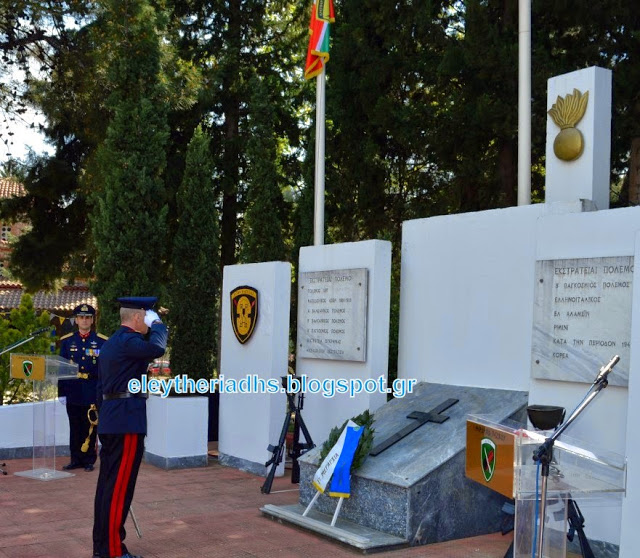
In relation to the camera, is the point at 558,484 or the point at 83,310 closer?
the point at 558,484

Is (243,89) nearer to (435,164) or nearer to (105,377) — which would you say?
(435,164)

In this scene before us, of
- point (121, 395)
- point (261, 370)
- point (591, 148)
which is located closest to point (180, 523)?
point (121, 395)

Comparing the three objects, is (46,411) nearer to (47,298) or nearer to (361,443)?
(361,443)

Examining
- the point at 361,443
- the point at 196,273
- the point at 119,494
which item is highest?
the point at 196,273

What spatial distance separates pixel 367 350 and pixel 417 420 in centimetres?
121

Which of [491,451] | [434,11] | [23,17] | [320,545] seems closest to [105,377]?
[320,545]

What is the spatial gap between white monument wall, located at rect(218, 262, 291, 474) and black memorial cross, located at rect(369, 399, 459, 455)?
2063 millimetres

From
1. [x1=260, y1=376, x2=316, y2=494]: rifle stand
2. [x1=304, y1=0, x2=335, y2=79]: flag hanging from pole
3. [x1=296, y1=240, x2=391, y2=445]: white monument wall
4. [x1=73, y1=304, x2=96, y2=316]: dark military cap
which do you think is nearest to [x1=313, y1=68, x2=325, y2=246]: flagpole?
[x1=304, y1=0, x2=335, y2=79]: flag hanging from pole

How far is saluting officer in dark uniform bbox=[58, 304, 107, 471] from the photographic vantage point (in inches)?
320

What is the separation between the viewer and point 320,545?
540cm

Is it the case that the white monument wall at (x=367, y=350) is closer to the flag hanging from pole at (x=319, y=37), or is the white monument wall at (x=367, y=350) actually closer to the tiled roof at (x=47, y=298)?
the flag hanging from pole at (x=319, y=37)

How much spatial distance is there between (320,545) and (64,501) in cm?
252

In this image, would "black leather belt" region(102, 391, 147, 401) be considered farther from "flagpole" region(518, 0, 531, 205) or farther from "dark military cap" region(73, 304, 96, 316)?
"flagpole" region(518, 0, 531, 205)

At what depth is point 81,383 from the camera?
8133 millimetres
